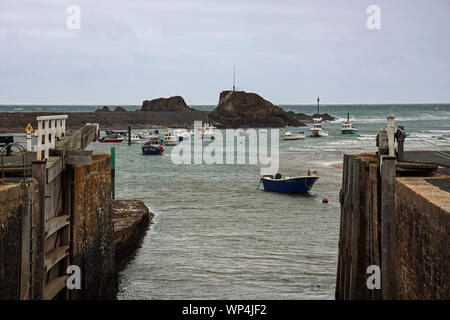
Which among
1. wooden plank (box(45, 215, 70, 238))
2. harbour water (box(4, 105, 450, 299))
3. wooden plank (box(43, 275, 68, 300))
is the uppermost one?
wooden plank (box(45, 215, 70, 238))

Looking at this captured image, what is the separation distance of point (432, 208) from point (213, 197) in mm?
26999

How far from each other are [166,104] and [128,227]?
163898mm

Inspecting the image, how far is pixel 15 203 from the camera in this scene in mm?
9906

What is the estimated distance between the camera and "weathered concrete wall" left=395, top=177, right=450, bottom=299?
8.41 meters

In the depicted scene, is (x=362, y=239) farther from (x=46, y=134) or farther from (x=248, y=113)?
(x=248, y=113)

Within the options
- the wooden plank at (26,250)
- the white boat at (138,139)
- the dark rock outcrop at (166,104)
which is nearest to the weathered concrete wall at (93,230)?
the wooden plank at (26,250)

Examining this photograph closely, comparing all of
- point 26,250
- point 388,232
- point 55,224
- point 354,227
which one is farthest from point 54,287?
point 388,232

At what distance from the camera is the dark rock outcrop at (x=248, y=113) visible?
141 metres

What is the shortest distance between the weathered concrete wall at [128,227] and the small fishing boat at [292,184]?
1073 cm

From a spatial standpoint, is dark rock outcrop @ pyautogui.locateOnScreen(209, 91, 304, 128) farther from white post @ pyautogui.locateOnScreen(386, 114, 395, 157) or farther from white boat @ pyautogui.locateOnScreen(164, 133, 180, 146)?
white post @ pyautogui.locateOnScreen(386, 114, 395, 157)

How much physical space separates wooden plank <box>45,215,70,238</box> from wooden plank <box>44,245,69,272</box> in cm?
45

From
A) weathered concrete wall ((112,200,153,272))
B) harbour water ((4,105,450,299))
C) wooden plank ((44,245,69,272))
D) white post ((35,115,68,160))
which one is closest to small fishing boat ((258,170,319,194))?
harbour water ((4,105,450,299))

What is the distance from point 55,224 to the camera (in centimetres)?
1205
